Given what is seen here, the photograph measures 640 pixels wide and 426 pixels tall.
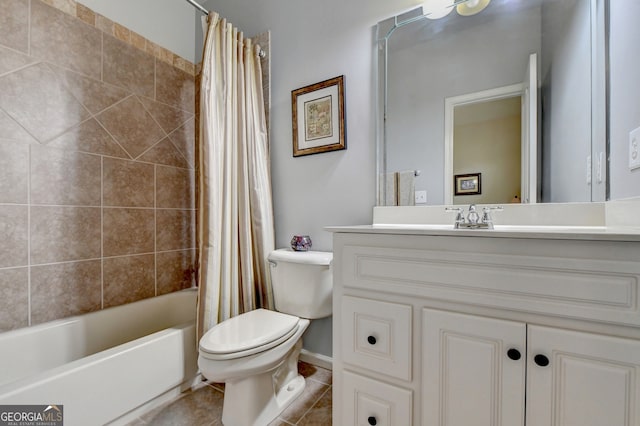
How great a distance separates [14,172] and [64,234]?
35 centimetres

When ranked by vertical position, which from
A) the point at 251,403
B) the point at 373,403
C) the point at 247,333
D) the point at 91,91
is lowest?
the point at 251,403

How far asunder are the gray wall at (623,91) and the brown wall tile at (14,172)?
7.94 feet

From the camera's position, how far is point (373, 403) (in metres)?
0.91

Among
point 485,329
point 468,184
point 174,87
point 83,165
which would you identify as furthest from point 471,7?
point 83,165

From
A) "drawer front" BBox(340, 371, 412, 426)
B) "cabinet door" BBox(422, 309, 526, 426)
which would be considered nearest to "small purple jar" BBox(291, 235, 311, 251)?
"drawer front" BBox(340, 371, 412, 426)

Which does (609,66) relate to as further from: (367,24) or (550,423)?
(550,423)

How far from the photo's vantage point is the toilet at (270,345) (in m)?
1.05

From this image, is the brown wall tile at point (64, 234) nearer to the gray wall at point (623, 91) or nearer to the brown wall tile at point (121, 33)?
the brown wall tile at point (121, 33)

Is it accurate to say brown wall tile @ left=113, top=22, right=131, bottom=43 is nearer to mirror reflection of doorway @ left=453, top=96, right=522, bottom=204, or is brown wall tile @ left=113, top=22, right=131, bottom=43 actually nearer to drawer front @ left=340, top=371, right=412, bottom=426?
mirror reflection of doorway @ left=453, top=96, right=522, bottom=204

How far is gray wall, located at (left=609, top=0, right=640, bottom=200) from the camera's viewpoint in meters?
0.83

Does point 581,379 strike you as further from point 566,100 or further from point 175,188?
point 175,188

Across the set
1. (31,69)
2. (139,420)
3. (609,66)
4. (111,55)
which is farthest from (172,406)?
(609,66)

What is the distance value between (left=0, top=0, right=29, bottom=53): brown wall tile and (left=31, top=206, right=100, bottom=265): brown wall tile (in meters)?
0.78

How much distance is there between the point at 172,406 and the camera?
1.32 meters
